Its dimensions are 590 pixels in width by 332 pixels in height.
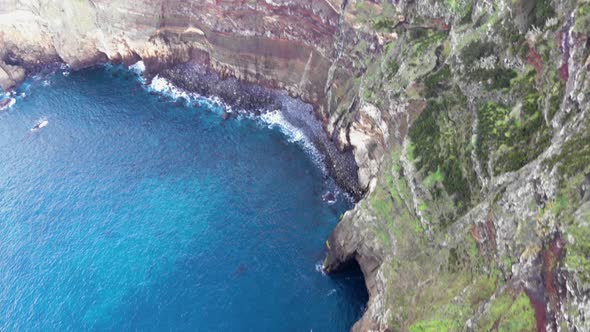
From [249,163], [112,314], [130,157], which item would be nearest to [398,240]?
[249,163]

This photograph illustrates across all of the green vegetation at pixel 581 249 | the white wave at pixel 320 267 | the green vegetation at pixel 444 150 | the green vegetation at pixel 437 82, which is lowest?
the white wave at pixel 320 267

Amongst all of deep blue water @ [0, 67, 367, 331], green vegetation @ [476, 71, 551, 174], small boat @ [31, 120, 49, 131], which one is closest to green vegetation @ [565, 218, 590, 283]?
green vegetation @ [476, 71, 551, 174]

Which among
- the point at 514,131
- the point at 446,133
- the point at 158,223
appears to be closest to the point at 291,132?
the point at 158,223

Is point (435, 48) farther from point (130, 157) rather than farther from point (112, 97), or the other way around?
point (112, 97)

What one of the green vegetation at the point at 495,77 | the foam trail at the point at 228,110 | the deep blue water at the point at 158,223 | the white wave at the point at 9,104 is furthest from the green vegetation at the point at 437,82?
the white wave at the point at 9,104

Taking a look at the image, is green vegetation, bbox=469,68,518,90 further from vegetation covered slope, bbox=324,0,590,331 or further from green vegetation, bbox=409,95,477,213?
green vegetation, bbox=409,95,477,213

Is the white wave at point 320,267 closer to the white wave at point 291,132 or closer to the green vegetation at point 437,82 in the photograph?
the white wave at point 291,132

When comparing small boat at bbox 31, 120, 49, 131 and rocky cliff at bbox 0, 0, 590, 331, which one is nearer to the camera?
rocky cliff at bbox 0, 0, 590, 331
